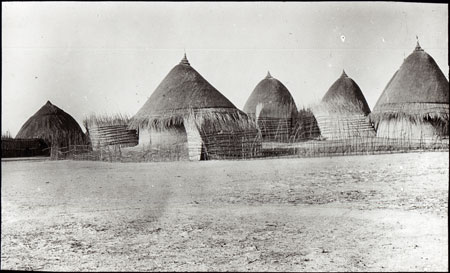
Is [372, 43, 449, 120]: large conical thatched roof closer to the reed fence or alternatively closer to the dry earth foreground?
the reed fence

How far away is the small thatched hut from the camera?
215 inches

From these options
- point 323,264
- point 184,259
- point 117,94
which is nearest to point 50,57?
point 117,94

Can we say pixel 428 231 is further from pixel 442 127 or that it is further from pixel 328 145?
pixel 442 127

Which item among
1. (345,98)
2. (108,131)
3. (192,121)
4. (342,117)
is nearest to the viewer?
(108,131)

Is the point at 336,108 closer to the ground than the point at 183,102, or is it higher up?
closer to the ground

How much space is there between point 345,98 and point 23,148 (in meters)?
4.40

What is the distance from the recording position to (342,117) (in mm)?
5602

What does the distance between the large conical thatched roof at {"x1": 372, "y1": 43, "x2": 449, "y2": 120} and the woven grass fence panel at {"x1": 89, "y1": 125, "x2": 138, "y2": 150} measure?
3099 mm

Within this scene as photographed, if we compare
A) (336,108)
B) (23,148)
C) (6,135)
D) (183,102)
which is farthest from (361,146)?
(23,148)

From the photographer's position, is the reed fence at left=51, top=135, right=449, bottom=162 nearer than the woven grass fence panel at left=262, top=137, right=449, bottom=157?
Yes

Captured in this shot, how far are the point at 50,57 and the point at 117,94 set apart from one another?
2.57ft

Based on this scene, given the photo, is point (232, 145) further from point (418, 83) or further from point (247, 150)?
point (418, 83)

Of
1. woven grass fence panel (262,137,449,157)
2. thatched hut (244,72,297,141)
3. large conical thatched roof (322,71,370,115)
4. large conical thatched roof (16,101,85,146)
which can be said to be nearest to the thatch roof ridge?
large conical thatched roof (322,71,370,115)

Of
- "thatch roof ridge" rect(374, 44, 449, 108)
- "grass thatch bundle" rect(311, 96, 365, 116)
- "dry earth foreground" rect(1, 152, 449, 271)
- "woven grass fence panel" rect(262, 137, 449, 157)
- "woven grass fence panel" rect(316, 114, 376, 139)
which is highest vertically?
"thatch roof ridge" rect(374, 44, 449, 108)
